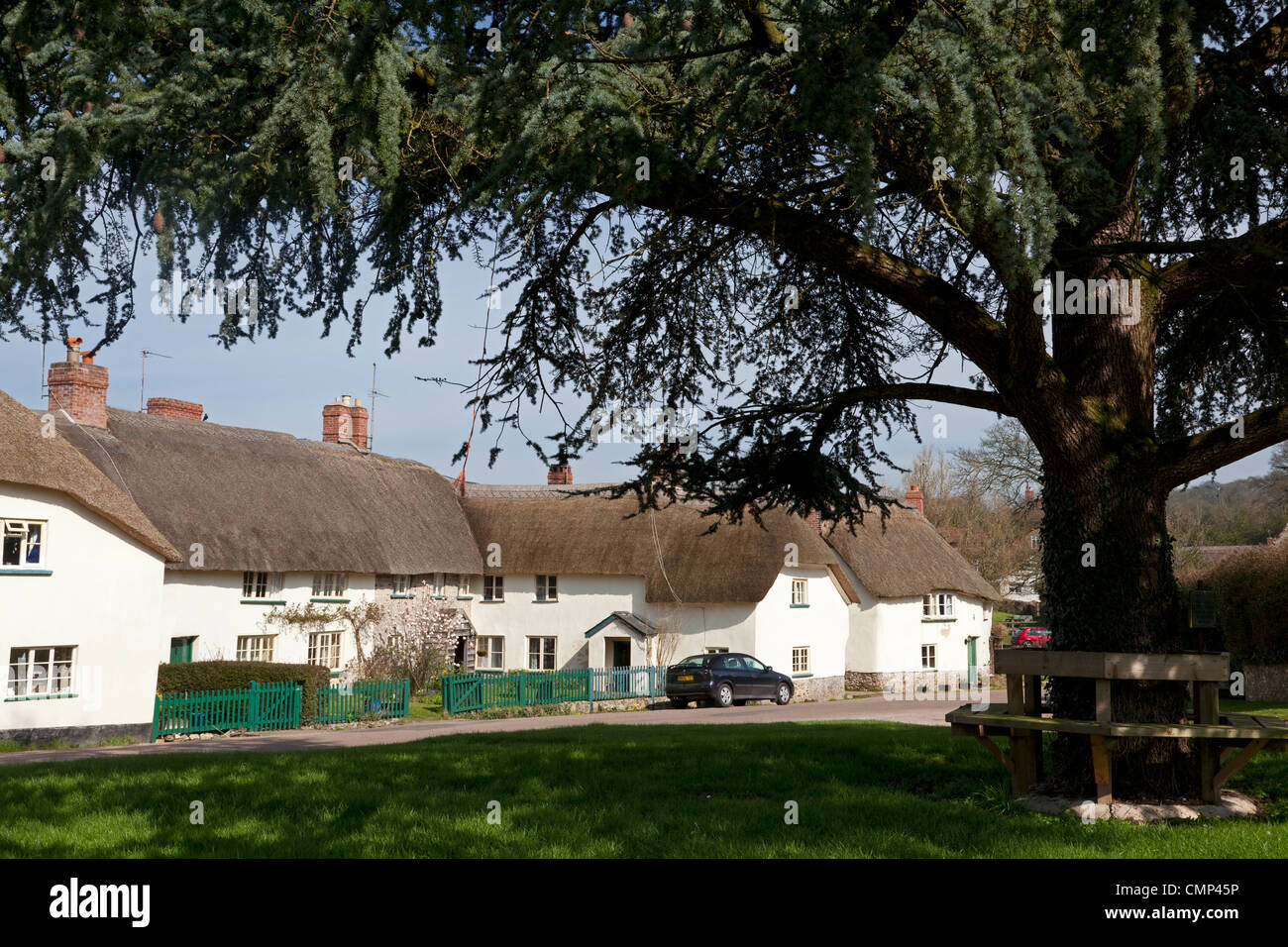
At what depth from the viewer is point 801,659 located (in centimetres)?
4047

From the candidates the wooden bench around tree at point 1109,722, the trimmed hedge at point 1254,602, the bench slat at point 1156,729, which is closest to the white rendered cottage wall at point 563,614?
the trimmed hedge at point 1254,602

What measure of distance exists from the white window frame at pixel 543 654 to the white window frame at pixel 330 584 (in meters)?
8.71

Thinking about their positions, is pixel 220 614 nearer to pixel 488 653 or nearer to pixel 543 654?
pixel 488 653

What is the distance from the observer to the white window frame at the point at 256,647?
3212 cm

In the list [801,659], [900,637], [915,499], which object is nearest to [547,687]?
[801,659]

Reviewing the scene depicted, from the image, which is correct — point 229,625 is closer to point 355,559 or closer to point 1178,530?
point 355,559

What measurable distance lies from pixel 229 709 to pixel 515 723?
694 cm

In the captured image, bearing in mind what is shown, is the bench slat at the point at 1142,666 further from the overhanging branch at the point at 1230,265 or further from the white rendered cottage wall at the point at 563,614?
the white rendered cottage wall at the point at 563,614

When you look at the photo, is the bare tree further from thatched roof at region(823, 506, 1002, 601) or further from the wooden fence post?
the wooden fence post

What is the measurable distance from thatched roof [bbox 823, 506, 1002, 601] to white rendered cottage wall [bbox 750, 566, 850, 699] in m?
1.48

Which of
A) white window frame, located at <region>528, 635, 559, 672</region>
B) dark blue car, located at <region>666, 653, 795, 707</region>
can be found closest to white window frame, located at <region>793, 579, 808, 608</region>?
dark blue car, located at <region>666, 653, 795, 707</region>

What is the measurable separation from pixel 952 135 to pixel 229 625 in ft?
97.8

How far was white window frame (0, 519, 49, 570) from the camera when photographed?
23.6 meters
